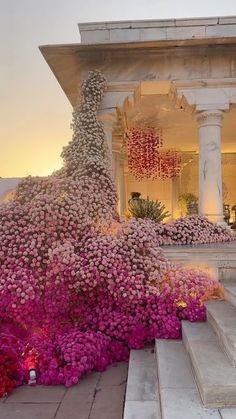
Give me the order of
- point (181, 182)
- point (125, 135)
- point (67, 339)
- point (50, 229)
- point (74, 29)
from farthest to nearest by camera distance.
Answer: point (74, 29), point (181, 182), point (125, 135), point (50, 229), point (67, 339)

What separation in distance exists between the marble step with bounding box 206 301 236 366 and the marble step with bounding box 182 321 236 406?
0.06 metres

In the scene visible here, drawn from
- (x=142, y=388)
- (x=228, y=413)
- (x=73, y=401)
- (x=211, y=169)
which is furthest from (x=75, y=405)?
(x=211, y=169)

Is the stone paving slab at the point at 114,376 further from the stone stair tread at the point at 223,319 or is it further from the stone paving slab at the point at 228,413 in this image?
the stone paving slab at the point at 228,413

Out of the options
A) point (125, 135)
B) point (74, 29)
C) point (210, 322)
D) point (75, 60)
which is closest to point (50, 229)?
point (210, 322)

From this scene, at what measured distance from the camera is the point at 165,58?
639cm

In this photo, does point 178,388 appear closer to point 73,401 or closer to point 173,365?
point 173,365

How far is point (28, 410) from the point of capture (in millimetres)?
2799

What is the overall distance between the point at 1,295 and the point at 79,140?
10.6 ft

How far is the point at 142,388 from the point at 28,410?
2.93 feet

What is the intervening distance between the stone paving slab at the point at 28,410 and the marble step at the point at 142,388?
60 centimetres

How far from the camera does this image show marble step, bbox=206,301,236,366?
108 inches

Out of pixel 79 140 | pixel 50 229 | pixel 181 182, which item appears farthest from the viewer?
pixel 181 182

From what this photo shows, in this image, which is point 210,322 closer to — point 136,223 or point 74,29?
point 136,223

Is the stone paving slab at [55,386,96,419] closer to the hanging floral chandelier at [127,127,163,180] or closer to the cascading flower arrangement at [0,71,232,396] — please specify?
the cascading flower arrangement at [0,71,232,396]
